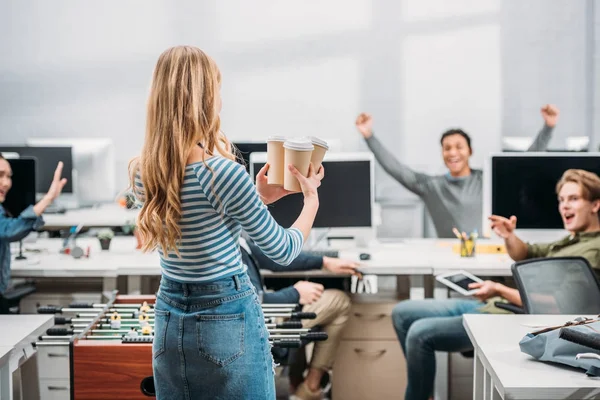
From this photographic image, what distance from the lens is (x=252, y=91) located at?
20.3 ft

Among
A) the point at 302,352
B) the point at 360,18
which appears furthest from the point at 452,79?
the point at 302,352

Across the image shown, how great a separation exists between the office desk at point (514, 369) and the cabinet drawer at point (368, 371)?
4.14 feet

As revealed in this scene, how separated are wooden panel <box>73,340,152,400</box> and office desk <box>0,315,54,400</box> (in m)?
0.17

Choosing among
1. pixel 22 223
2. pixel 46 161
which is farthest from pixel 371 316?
pixel 46 161

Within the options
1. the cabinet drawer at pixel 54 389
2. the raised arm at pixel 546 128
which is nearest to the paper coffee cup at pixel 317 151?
the cabinet drawer at pixel 54 389

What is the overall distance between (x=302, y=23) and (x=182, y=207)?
4690 millimetres

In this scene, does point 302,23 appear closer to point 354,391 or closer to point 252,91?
point 252,91

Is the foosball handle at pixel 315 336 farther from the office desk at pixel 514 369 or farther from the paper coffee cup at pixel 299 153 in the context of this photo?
the paper coffee cup at pixel 299 153

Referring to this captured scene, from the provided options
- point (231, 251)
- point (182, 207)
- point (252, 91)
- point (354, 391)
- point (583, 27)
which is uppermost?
point (583, 27)

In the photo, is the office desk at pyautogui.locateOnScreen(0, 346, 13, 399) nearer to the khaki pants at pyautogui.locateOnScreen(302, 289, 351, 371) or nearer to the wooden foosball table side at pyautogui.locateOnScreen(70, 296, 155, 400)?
the wooden foosball table side at pyautogui.locateOnScreen(70, 296, 155, 400)

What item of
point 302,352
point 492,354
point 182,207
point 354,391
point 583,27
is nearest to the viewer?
point 182,207

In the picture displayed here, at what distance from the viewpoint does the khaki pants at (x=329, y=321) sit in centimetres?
348

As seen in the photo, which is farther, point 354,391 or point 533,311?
point 354,391

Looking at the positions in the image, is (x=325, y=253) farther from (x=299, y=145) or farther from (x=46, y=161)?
(x=46, y=161)
